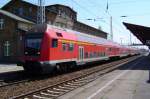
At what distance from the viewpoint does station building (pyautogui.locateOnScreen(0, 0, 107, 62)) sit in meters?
43.4

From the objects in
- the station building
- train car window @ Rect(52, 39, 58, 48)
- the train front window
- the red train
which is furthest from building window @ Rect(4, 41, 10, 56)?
train car window @ Rect(52, 39, 58, 48)

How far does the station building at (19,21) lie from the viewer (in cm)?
4337

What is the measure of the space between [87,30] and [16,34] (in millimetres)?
38108

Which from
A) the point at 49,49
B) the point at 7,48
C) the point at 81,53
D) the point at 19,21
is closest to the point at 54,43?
the point at 49,49

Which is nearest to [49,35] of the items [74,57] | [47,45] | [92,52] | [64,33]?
[47,45]

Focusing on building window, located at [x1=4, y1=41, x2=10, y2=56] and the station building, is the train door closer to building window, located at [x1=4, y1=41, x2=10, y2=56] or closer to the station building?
the station building

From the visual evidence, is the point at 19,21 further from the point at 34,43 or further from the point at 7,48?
the point at 34,43

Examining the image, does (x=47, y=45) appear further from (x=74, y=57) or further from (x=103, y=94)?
(x=103, y=94)

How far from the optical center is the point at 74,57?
24266 mm

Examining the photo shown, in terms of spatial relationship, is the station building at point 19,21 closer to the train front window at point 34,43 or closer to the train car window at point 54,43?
the train front window at point 34,43

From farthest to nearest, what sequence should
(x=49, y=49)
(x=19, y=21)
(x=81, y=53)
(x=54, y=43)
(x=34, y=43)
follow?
1. (x=19, y=21)
2. (x=81, y=53)
3. (x=54, y=43)
4. (x=34, y=43)
5. (x=49, y=49)

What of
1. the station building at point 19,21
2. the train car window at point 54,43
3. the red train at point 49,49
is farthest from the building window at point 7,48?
the train car window at point 54,43

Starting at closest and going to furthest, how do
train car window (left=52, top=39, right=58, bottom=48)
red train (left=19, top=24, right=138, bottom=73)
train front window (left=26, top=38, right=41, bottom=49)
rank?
red train (left=19, top=24, right=138, bottom=73)
train front window (left=26, top=38, right=41, bottom=49)
train car window (left=52, top=39, right=58, bottom=48)

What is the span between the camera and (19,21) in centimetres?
4356
